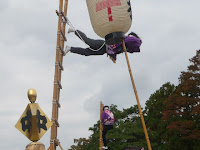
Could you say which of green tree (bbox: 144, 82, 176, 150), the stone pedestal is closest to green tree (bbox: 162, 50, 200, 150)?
green tree (bbox: 144, 82, 176, 150)

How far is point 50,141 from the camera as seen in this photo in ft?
20.6

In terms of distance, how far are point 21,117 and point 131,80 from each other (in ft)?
12.2

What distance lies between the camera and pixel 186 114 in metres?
18.8

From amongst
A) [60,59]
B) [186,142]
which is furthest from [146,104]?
[60,59]

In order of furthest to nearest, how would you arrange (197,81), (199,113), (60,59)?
(197,81) < (199,113) < (60,59)

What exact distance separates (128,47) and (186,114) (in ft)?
36.1

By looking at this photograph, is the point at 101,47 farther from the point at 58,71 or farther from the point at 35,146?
the point at 35,146

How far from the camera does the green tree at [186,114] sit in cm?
1753

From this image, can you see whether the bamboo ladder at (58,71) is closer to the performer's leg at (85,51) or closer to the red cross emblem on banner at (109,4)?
the red cross emblem on banner at (109,4)

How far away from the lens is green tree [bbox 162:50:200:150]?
57.5 ft

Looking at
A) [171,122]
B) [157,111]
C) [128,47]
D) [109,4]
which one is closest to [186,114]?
[171,122]

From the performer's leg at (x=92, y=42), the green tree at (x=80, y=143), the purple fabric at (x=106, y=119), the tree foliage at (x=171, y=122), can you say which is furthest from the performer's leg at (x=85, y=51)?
the green tree at (x=80, y=143)

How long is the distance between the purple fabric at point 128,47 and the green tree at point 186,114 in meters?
9.04

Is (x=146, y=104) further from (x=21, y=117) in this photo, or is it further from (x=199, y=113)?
(x=21, y=117)
